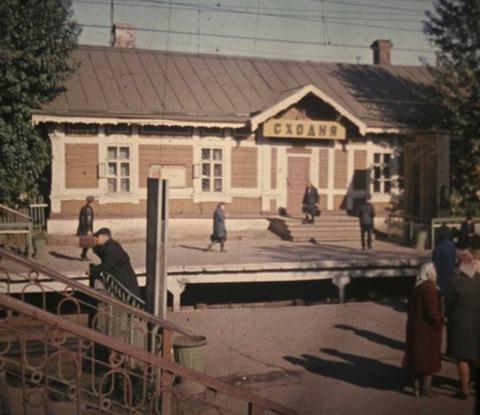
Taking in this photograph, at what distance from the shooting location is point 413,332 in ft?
22.5

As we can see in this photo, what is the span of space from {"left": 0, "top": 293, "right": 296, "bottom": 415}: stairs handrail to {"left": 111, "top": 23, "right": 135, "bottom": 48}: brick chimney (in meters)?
20.7

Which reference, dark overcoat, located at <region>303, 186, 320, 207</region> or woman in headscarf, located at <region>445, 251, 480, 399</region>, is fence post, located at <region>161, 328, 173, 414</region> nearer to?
woman in headscarf, located at <region>445, 251, 480, 399</region>

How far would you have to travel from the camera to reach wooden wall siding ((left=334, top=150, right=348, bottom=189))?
20344 millimetres

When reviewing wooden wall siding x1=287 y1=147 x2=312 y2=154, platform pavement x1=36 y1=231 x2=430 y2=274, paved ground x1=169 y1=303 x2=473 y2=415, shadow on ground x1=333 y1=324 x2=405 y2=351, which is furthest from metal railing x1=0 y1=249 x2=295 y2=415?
wooden wall siding x1=287 y1=147 x2=312 y2=154

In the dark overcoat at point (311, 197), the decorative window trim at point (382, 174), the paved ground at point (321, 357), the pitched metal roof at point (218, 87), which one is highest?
the pitched metal roof at point (218, 87)

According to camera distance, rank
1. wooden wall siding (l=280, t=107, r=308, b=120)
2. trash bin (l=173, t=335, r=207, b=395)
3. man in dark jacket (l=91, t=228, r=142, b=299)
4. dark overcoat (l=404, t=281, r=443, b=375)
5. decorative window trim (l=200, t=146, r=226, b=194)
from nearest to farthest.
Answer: dark overcoat (l=404, t=281, r=443, b=375), trash bin (l=173, t=335, r=207, b=395), man in dark jacket (l=91, t=228, r=142, b=299), decorative window trim (l=200, t=146, r=226, b=194), wooden wall siding (l=280, t=107, r=308, b=120)

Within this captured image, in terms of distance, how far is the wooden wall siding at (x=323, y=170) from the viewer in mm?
20344

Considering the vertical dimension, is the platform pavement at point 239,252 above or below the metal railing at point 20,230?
below

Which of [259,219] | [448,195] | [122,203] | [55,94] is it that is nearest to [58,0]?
[55,94]

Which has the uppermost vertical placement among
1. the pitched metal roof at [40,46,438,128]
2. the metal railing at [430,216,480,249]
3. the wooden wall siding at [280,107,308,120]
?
the pitched metal roof at [40,46,438,128]

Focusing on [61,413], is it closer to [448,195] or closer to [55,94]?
[55,94]

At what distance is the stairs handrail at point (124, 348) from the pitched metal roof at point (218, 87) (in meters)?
14.1

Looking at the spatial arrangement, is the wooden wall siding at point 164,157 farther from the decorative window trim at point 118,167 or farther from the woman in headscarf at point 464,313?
the woman in headscarf at point 464,313

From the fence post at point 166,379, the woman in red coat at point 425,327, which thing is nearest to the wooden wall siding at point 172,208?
the fence post at point 166,379
